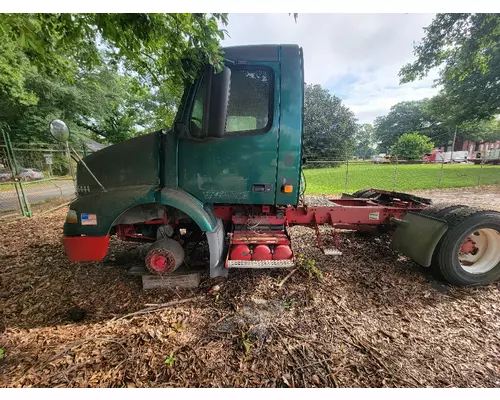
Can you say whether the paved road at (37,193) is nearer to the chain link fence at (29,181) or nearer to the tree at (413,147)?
the chain link fence at (29,181)

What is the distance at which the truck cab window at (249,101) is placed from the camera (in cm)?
250

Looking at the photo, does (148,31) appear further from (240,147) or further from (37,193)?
(37,193)

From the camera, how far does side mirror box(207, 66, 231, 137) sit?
2125 mm

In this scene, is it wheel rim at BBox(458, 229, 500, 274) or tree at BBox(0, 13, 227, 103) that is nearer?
tree at BBox(0, 13, 227, 103)

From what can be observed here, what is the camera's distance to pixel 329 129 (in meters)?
33.1


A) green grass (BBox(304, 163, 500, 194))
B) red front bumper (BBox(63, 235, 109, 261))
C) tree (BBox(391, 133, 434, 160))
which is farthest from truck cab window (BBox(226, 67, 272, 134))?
tree (BBox(391, 133, 434, 160))

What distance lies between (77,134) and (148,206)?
723 inches

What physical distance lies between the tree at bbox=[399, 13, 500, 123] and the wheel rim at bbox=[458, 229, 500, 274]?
7.83 m

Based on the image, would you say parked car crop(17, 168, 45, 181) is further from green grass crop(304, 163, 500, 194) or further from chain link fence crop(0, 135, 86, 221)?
green grass crop(304, 163, 500, 194)

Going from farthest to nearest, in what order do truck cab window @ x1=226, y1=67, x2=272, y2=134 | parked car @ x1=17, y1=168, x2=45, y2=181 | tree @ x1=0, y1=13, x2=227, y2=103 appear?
1. parked car @ x1=17, y1=168, x2=45, y2=181
2. truck cab window @ x1=226, y1=67, x2=272, y2=134
3. tree @ x1=0, y1=13, x2=227, y2=103

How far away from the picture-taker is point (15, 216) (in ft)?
20.7

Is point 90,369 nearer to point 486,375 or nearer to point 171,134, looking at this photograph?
point 171,134

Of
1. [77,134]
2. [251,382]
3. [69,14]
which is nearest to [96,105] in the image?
[77,134]

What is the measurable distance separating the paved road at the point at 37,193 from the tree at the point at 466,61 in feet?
49.3
